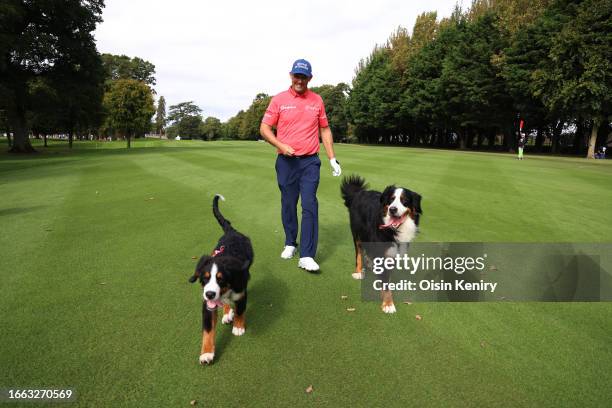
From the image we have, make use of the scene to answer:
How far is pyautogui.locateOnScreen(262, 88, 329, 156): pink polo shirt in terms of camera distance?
16.8 ft

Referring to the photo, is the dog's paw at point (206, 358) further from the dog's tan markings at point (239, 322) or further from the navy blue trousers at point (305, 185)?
the navy blue trousers at point (305, 185)

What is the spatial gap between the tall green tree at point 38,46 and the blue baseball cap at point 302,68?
29362 millimetres

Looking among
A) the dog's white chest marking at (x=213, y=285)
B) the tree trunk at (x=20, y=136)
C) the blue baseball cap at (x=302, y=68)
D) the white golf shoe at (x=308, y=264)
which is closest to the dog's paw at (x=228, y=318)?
the dog's white chest marking at (x=213, y=285)

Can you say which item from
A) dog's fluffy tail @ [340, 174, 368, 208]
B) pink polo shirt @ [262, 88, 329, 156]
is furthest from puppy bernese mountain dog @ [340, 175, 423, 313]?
pink polo shirt @ [262, 88, 329, 156]

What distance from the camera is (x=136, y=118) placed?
167 ft

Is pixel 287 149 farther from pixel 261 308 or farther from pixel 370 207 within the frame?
pixel 261 308

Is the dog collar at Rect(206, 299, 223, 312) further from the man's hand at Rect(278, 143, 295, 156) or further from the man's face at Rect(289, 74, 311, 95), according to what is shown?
the man's face at Rect(289, 74, 311, 95)

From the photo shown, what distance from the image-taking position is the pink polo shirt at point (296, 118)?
5.12 metres

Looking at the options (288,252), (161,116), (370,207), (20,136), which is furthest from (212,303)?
(161,116)

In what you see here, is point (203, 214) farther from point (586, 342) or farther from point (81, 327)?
point (586, 342)

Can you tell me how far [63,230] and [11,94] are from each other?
84.5 feet

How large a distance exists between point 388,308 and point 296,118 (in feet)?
9.85

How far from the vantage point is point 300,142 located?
16.9ft

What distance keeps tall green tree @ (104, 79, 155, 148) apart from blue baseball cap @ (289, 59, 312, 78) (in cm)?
5334
